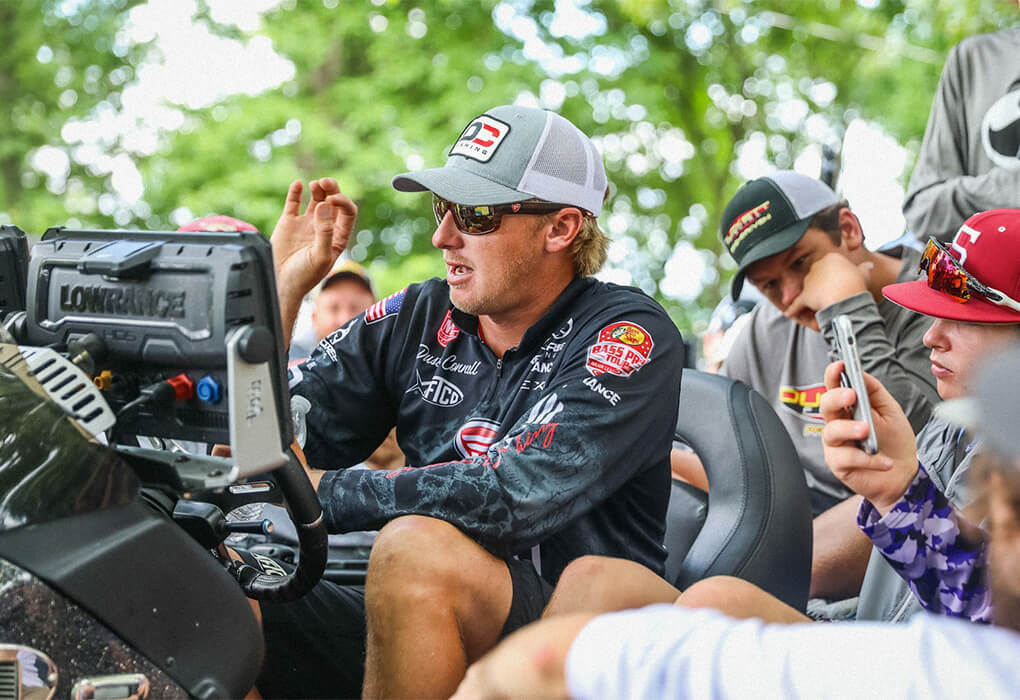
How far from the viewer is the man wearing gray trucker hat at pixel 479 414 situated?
1747mm

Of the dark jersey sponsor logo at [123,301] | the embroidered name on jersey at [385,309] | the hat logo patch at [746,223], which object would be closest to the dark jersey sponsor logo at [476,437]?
the embroidered name on jersey at [385,309]

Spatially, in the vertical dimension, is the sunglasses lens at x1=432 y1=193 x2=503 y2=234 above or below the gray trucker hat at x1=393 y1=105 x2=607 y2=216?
below

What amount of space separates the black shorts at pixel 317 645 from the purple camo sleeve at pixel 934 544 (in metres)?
1.12

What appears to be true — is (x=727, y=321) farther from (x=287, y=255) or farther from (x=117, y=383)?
(x=117, y=383)

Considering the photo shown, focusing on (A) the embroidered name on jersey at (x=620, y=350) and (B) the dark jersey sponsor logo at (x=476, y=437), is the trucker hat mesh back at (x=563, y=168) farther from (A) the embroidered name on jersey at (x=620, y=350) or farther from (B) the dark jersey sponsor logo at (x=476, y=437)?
(B) the dark jersey sponsor logo at (x=476, y=437)

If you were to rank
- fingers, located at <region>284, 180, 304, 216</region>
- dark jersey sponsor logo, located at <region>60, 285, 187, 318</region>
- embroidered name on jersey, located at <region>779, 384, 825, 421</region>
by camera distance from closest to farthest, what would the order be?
dark jersey sponsor logo, located at <region>60, 285, 187, 318</region> → fingers, located at <region>284, 180, 304, 216</region> → embroidered name on jersey, located at <region>779, 384, 825, 421</region>

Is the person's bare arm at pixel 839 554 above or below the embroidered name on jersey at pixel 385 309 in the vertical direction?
below

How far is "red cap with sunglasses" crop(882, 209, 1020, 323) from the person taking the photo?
6.54ft

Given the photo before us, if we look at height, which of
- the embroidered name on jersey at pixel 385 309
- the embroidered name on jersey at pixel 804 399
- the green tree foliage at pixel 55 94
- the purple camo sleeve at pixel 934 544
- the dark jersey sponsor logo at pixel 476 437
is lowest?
the green tree foliage at pixel 55 94

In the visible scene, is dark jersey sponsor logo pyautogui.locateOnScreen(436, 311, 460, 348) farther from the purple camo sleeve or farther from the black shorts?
the purple camo sleeve

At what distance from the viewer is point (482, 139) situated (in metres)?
2.30

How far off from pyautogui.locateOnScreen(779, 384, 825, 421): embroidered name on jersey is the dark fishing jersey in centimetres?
126

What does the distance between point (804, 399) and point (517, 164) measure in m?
1.57

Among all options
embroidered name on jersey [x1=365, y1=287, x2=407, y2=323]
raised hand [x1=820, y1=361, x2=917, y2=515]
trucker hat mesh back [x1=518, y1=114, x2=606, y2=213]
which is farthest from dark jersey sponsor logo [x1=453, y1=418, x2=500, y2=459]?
raised hand [x1=820, y1=361, x2=917, y2=515]
